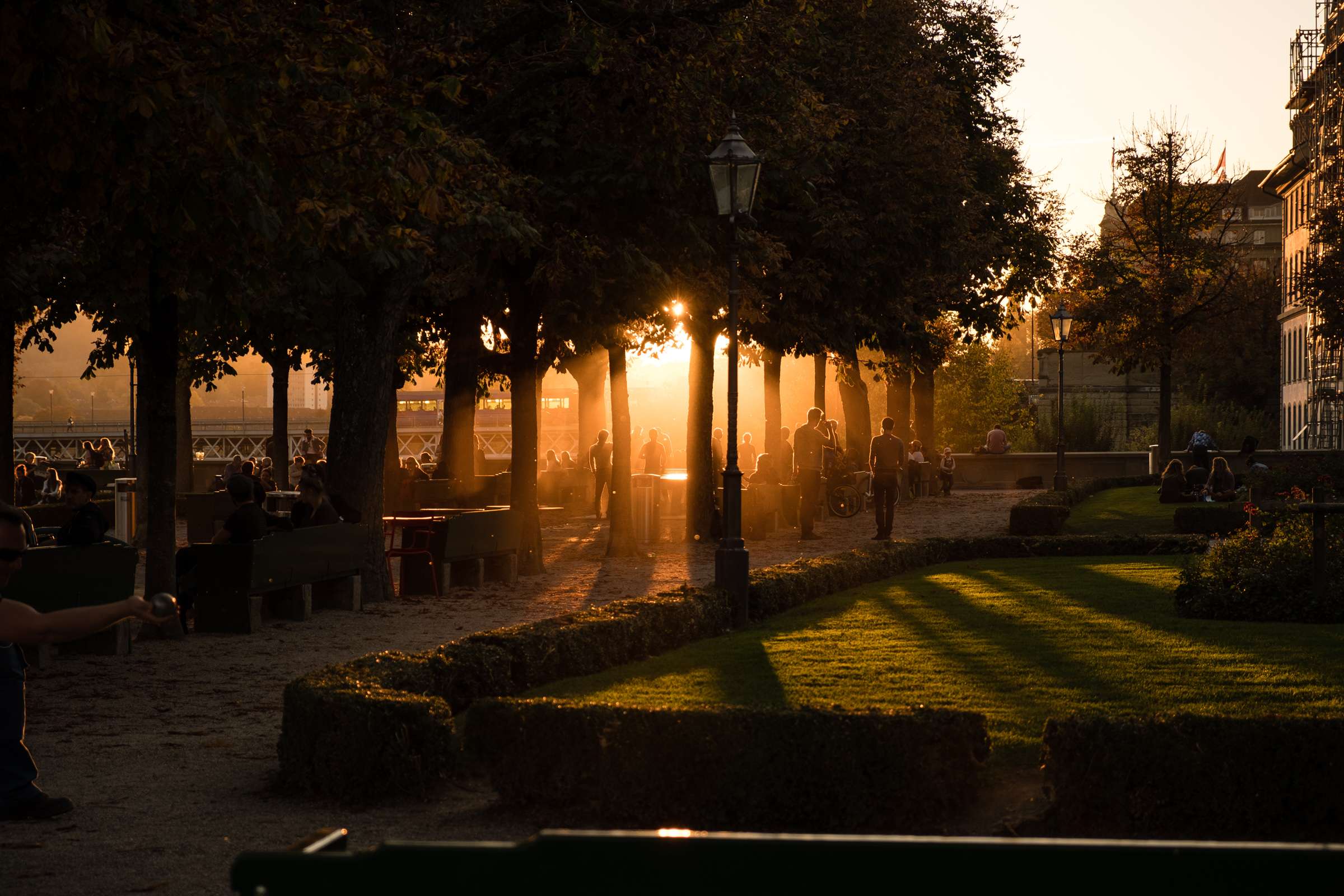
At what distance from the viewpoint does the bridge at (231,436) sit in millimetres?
90188

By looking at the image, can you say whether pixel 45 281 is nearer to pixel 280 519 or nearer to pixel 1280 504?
pixel 280 519

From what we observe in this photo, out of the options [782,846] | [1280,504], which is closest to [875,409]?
[1280,504]

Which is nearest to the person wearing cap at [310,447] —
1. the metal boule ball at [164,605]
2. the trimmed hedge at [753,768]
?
the trimmed hedge at [753,768]

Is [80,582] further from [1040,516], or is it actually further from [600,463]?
[600,463]

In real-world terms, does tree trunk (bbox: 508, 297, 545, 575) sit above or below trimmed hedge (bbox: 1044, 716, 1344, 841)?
above

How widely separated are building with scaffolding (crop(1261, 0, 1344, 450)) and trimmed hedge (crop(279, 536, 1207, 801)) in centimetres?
2925

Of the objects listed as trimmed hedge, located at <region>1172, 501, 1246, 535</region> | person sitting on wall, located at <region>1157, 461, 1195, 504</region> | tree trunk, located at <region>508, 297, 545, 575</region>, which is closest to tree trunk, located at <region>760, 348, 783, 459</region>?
person sitting on wall, located at <region>1157, 461, 1195, 504</region>

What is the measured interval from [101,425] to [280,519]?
9944 cm

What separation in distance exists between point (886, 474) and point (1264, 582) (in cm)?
1095

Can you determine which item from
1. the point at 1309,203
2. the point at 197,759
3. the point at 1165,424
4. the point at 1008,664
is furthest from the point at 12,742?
the point at 1309,203

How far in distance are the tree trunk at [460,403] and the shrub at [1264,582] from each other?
53.2 ft

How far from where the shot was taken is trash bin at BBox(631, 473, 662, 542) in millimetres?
25422

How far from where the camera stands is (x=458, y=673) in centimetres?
962

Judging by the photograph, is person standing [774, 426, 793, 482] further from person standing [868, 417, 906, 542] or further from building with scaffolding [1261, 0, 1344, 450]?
building with scaffolding [1261, 0, 1344, 450]
